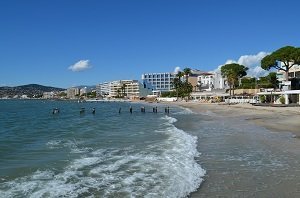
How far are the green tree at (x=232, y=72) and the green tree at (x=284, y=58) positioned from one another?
28.5 m

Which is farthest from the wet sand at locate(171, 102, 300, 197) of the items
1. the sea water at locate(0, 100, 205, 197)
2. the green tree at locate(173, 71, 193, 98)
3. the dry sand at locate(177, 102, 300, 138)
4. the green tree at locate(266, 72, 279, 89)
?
the green tree at locate(173, 71, 193, 98)

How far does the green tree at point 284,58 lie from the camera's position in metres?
79.3

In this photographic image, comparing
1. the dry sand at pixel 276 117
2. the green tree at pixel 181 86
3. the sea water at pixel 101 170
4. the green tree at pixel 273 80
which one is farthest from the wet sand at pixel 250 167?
the green tree at pixel 181 86

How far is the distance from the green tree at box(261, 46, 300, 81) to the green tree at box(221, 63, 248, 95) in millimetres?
28452

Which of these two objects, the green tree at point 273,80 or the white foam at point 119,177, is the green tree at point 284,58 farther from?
the white foam at point 119,177

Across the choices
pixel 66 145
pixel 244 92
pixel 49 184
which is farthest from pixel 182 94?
pixel 49 184

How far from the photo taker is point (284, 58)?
8069 centimetres

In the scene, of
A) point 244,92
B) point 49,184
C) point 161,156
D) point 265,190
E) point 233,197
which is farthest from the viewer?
point 244,92

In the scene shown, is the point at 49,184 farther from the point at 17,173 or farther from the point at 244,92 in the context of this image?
the point at 244,92

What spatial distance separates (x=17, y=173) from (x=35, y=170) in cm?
72

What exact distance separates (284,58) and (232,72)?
35832 mm

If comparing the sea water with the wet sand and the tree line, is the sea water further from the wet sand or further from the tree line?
the tree line

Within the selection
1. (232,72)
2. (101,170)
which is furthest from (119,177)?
(232,72)

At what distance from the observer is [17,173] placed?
48.7 feet
